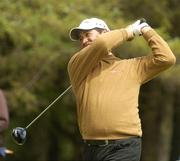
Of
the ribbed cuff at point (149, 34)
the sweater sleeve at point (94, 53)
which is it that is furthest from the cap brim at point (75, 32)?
the ribbed cuff at point (149, 34)

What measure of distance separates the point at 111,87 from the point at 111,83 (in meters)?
0.03

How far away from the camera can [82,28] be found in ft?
16.1

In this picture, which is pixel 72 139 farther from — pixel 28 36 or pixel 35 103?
pixel 28 36

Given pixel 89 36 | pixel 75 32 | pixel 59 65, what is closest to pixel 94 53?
pixel 89 36

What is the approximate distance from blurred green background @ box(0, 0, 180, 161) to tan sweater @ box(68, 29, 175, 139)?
5727mm

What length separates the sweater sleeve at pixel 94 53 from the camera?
15.6 ft

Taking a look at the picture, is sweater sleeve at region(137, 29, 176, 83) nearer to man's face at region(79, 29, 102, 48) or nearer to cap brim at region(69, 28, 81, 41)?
man's face at region(79, 29, 102, 48)

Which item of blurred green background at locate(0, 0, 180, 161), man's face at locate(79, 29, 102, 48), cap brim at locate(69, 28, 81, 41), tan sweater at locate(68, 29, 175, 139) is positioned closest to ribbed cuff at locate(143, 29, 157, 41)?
tan sweater at locate(68, 29, 175, 139)

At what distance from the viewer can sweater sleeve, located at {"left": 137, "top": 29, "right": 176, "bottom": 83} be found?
482 cm

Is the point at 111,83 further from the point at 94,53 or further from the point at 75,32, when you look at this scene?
the point at 75,32

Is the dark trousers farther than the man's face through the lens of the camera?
No

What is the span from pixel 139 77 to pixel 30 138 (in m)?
13.5

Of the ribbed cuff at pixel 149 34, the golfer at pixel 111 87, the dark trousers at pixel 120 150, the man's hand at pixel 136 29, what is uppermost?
the man's hand at pixel 136 29

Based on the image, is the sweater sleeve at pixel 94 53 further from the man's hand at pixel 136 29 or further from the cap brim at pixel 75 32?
the cap brim at pixel 75 32
